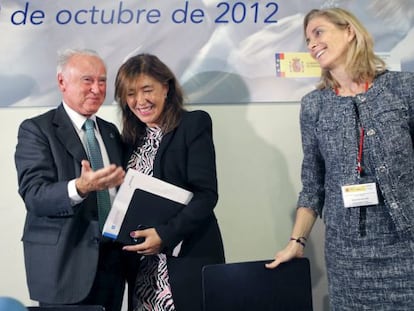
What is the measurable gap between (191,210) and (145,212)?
16 cm

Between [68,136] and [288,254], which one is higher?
[68,136]

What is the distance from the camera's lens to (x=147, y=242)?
4.87 feet

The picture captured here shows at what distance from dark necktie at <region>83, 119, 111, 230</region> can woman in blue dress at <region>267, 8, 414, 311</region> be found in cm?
61

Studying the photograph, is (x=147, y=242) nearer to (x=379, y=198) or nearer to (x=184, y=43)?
(x=379, y=198)

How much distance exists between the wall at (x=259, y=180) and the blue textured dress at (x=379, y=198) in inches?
32.3

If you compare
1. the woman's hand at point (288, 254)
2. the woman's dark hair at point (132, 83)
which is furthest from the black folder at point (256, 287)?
the woman's dark hair at point (132, 83)

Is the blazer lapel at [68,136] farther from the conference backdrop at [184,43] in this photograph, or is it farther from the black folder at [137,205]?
the conference backdrop at [184,43]

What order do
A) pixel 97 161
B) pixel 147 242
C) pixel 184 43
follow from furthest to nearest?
1. pixel 184 43
2. pixel 97 161
3. pixel 147 242

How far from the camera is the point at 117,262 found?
1.64 metres

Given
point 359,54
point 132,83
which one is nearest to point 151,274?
point 132,83

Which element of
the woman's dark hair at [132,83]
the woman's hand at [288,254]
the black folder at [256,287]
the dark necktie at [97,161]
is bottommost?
the black folder at [256,287]

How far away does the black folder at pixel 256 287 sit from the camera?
53.8 inches

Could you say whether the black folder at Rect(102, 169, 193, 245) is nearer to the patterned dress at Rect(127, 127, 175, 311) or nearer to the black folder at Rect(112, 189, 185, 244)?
the black folder at Rect(112, 189, 185, 244)

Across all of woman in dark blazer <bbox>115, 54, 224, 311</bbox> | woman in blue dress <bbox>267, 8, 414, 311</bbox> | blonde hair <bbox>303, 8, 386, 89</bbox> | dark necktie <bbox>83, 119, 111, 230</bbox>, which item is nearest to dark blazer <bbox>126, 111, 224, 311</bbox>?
woman in dark blazer <bbox>115, 54, 224, 311</bbox>
